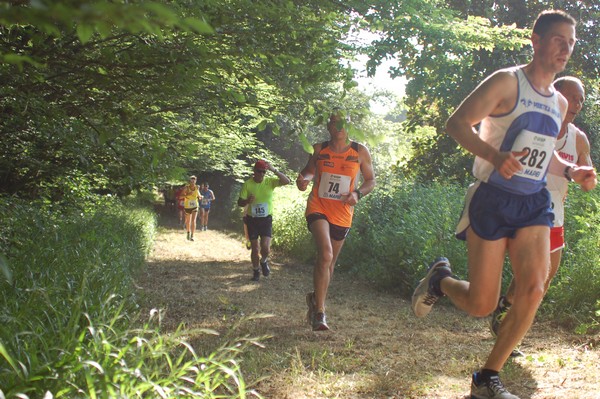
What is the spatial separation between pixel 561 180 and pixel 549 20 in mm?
1520

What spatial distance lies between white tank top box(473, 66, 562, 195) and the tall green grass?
71.8 inches

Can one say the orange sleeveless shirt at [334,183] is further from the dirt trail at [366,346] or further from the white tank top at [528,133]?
the white tank top at [528,133]

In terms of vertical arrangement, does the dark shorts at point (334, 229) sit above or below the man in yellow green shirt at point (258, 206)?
above

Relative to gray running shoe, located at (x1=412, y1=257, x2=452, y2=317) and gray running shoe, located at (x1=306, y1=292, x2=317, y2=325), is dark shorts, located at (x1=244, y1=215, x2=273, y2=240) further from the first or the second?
gray running shoe, located at (x1=412, y1=257, x2=452, y2=317)

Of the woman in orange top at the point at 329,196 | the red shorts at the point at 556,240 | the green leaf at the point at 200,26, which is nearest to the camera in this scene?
the green leaf at the point at 200,26

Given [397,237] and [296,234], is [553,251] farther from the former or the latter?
[296,234]

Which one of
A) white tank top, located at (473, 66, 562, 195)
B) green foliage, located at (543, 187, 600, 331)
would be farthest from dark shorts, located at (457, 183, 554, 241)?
green foliage, located at (543, 187, 600, 331)

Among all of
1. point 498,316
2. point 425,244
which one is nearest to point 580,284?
point 498,316

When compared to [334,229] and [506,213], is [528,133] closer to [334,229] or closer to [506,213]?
[506,213]

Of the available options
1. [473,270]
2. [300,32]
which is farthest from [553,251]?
[300,32]

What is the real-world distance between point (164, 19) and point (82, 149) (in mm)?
4531

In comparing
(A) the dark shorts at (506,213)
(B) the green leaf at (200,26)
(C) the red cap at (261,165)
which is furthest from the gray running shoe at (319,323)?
(C) the red cap at (261,165)

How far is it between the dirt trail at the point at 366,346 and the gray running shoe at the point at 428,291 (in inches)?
17.0

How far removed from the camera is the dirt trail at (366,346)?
3971mm
